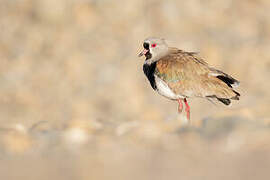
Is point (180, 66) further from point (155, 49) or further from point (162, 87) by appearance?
point (155, 49)

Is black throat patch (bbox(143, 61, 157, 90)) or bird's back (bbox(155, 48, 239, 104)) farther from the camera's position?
black throat patch (bbox(143, 61, 157, 90))

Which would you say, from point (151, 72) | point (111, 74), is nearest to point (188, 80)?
point (151, 72)

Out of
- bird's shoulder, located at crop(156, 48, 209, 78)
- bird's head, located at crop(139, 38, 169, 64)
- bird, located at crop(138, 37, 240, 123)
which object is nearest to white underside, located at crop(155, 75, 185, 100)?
bird, located at crop(138, 37, 240, 123)

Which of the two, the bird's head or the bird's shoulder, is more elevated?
the bird's head

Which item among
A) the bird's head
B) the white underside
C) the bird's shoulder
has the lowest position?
the white underside

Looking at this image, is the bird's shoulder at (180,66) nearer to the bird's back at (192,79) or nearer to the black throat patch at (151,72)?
the bird's back at (192,79)

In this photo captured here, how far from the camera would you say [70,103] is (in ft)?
51.5

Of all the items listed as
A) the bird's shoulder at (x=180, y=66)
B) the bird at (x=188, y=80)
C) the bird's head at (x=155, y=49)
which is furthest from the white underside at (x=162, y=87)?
the bird's head at (x=155, y=49)

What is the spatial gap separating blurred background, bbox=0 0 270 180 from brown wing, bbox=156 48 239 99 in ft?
1.59

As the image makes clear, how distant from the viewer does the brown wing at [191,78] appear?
10438 millimetres

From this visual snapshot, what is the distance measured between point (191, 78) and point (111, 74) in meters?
6.19

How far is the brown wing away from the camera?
10438 mm

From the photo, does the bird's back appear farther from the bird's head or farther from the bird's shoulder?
the bird's head

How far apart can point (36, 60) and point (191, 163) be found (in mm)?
11172
